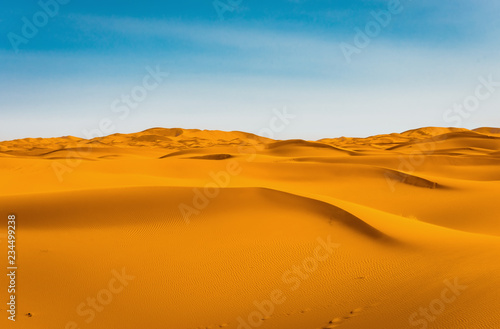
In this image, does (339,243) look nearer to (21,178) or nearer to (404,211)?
(404,211)

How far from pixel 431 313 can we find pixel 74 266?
580cm

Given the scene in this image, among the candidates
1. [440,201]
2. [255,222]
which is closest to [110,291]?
[255,222]

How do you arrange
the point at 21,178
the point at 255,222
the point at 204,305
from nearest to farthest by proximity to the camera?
the point at 204,305
the point at 255,222
the point at 21,178

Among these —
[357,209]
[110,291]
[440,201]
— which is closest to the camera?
[110,291]

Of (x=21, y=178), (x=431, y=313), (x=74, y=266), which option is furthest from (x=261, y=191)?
(x=21, y=178)

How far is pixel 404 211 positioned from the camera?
13.9m

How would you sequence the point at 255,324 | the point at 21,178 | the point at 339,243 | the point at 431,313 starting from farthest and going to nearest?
the point at 21,178 < the point at 339,243 < the point at 255,324 < the point at 431,313

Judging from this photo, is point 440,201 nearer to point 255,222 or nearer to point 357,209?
point 357,209

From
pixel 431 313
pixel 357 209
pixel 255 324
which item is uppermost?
pixel 357 209

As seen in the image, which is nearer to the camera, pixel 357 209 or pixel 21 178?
pixel 357 209

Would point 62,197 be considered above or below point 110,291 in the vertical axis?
above

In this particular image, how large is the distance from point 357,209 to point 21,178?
50.7 ft

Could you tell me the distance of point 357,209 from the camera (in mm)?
10258

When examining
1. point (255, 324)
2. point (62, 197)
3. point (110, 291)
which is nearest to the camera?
point (255, 324)
